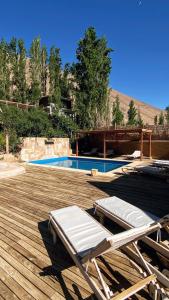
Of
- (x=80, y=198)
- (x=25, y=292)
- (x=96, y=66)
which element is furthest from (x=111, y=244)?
(x=96, y=66)

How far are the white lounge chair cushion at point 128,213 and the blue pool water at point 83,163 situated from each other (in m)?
9.06

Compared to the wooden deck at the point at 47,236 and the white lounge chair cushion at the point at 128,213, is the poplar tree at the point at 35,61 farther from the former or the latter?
the white lounge chair cushion at the point at 128,213

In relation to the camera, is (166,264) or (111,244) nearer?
(111,244)

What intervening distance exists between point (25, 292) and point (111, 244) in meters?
1.38

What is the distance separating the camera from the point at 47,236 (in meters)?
3.86

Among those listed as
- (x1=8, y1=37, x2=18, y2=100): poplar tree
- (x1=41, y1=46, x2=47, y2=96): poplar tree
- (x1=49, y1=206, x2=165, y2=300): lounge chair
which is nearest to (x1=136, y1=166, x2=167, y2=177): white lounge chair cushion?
(x1=49, y1=206, x2=165, y2=300): lounge chair

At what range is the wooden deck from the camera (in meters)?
2.62

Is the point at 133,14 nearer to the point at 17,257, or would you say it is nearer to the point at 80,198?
the point at 80,198

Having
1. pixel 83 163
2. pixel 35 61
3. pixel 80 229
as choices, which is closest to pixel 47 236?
pixel 80 229

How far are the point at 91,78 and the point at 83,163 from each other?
33.6 feet

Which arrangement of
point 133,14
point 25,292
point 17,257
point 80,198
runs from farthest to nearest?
point 133,14, point 80,198, point 17,257, point 25,292

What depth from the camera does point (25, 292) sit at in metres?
2.53

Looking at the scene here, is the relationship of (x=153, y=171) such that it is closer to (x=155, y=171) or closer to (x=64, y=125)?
(x=155, y=171)

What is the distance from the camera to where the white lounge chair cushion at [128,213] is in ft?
11.5
